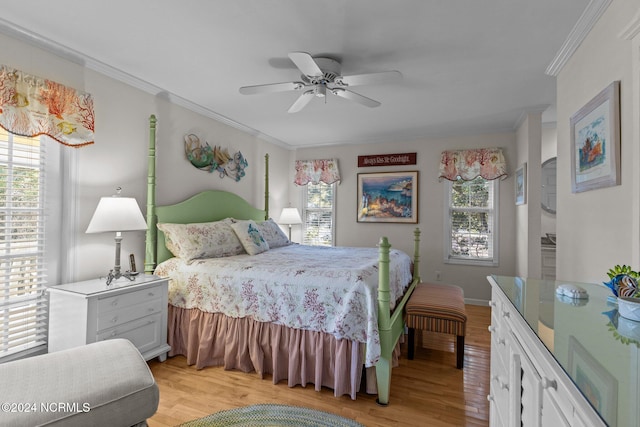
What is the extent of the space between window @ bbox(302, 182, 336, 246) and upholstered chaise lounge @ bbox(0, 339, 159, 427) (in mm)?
4131

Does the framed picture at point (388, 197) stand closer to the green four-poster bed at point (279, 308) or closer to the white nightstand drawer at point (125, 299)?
the green four-poster bed at point (279, 308)

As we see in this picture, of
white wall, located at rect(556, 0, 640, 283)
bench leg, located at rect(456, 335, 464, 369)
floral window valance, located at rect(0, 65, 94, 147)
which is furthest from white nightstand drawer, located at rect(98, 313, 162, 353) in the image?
white wall, located at rect(556, 0, 640, 283)

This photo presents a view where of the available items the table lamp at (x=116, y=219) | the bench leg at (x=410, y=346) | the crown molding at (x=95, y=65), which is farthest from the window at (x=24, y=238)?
the bench leg at (x=410, y=346)

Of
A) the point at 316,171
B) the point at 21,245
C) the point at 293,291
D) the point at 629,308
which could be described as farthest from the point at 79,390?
the point at 316,171

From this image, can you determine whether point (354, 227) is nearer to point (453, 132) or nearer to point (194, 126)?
point (453, 132)

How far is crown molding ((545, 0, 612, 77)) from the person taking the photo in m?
1.79

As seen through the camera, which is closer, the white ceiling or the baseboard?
the white ceiling

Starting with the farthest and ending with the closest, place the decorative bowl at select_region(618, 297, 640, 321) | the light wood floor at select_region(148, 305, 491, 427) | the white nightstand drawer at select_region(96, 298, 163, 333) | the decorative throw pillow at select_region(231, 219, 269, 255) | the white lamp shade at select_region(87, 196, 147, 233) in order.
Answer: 1. the decorative throw pillow at select_region(231, 219, 269, 255)
2. the white lamp shade at select_region(87, 196, 147, 233)
3. the white nightstand drawer at select_region(96, 298, 163, 333)
4. the light wood floor at select_region(148, 305, 491, 427)
5. the decorative bowl at select_region(618, 297, 640, 321)

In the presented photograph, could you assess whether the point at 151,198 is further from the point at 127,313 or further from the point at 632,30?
the point at 632,30

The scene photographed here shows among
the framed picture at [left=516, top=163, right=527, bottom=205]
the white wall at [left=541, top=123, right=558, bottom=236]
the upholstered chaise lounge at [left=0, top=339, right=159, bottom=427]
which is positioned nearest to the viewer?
the upholstered chaise lounge at [left=0, top=339, right=159, bottom=427]

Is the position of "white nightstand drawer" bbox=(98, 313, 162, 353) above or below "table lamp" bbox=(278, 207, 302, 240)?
below

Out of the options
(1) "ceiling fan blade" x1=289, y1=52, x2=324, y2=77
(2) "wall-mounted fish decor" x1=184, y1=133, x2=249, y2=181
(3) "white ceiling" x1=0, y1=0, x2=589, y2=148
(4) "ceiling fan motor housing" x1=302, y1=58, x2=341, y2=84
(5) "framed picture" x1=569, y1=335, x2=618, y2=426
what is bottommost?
(5) "framed picture" x1=569, y1=335, x2=618, y2=426

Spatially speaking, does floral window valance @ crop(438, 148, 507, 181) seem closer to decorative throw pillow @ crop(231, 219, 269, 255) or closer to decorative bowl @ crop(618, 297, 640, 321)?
decorative throw pillow @ crop(231, 219, 269, 255)

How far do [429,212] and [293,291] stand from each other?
3126mm
